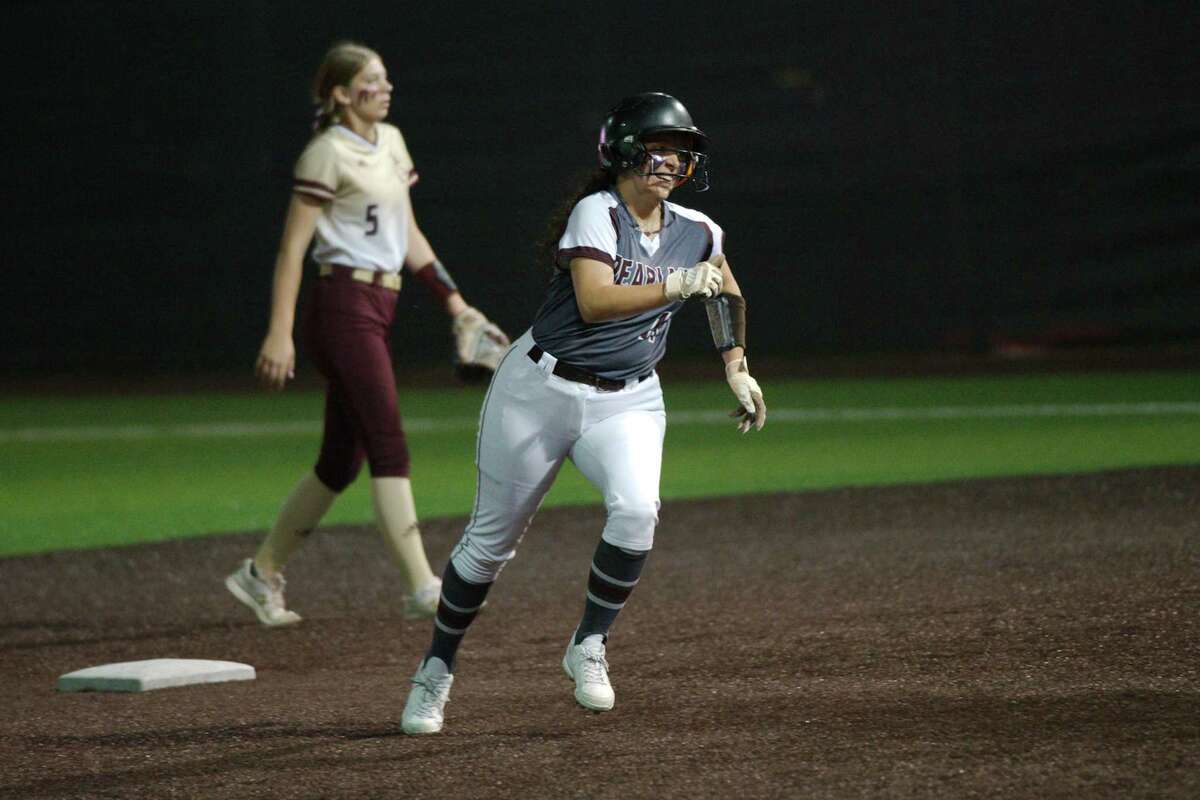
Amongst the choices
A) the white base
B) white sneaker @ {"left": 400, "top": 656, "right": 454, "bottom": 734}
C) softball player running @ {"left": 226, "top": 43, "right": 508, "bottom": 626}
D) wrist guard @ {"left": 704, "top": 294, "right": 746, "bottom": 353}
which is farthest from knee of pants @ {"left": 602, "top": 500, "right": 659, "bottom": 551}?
softball player running @ {"left": 226, "top": 43, "right": 508, "bottom": 626}

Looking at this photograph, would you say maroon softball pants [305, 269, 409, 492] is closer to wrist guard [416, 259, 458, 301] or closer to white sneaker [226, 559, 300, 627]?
wrist guard [416, 259, 458, 301]

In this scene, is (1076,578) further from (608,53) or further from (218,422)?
(608,53)

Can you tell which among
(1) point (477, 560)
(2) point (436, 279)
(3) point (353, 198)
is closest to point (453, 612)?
(1) point (477, 560)

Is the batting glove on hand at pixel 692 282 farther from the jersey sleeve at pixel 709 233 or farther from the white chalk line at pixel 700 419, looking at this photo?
the white chalk line at pixel 700 419

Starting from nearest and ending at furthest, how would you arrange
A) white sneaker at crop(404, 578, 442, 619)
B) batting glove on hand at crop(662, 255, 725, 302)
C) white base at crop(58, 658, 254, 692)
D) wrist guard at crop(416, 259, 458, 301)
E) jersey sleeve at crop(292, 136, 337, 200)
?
1. batting glove on hand at crop(662, 255, 725, 302)
2. white base at crop(58, 658, 254, 692)
3. jersey sleeve at crop(292, 136, 337, 200)
4. white sneaker at crop(404, 578, 442, 619)
5. wrist guard at crop(416, 259, 458, 301)

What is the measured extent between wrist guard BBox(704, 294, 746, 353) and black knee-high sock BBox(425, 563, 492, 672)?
37.3 inches

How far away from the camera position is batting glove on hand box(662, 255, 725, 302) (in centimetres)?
430

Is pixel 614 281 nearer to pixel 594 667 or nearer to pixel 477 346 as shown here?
pixel 594 667

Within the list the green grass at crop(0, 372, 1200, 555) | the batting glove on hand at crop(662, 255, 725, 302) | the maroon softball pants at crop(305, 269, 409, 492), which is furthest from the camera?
the green grass at crop(0, 372, 1200, 555)

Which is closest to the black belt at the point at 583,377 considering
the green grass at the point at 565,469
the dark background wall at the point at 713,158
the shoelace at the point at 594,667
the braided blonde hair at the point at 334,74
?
the shoelace at the point at 594,667

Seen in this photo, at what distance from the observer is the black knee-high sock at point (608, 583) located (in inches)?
184

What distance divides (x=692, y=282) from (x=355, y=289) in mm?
2346

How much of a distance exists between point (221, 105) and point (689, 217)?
15.2 meters

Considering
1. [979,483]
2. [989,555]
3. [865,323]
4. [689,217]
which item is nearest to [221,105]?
[865,323]
